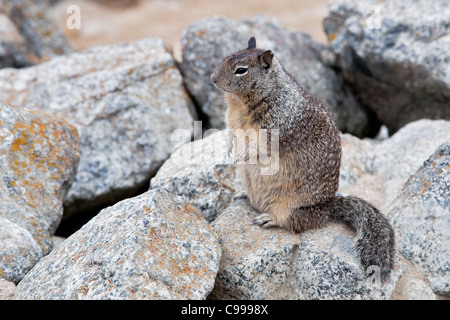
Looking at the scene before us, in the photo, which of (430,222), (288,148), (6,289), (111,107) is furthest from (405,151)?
(6,289)

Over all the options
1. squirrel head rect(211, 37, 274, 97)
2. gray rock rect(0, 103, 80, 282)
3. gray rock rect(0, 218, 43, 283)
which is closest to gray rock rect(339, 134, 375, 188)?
squirrel head rect(211, 37, 274, 97)

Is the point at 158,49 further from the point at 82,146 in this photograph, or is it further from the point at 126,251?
the point at 126,251

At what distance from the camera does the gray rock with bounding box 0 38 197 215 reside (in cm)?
682

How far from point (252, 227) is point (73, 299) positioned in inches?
75.5

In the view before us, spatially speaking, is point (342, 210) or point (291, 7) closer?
point (342, 210)

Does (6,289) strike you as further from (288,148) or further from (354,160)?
(354,160)

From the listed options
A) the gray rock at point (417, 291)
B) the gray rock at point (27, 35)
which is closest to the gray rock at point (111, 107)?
the gray rock at point (27, 35)

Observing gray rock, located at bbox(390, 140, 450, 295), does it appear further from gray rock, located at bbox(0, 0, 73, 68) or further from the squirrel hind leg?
gray rock, located at bbox(0, 0, 73, 68)

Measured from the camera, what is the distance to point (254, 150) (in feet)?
16.4

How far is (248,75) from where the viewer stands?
5.14 meters

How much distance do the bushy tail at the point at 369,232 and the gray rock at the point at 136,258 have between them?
126 centimetres

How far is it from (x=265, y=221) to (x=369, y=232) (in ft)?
3.30

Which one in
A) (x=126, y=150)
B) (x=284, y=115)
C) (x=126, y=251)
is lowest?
(x=126, y=150)

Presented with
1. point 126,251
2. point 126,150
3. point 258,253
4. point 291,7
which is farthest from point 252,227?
point 291,7
